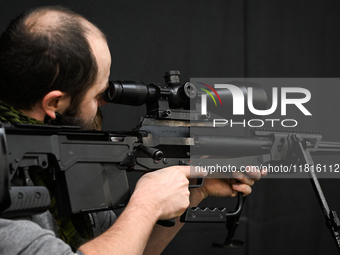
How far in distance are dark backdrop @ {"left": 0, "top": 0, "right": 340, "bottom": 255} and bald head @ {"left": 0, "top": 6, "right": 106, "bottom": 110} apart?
0.55m

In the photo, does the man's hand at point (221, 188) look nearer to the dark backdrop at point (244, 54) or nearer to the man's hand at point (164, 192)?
the man's hand at point (164, 192)

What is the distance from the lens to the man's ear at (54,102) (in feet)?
2.73

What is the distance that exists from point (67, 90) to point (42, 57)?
0.32 ft

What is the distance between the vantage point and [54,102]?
86cm

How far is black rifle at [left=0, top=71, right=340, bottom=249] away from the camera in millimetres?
661

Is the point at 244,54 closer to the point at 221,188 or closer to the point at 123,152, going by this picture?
the point at 221,188

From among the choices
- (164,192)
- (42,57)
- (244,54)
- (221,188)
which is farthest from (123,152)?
(244,54)

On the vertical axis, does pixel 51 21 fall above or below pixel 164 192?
above

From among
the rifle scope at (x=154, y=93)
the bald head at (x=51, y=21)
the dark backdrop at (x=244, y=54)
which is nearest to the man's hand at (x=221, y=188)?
the rifle scope at (x=154, y=93)

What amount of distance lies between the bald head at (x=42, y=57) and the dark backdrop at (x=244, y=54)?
55cm

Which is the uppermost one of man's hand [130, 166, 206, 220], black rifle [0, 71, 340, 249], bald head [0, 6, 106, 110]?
bald head [0, 6, 106, 110]

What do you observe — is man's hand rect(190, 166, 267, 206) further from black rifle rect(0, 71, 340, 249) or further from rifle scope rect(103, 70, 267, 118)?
rifle scope rect(103, 70, 267, 118)

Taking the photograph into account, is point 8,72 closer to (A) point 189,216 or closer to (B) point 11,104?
(B) point 11,104

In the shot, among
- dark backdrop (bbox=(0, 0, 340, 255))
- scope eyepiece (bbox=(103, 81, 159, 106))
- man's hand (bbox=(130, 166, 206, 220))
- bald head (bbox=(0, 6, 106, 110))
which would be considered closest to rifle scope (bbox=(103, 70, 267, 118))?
scope eyepiece (bbox=(103, 81, 159, 106))
